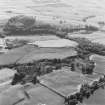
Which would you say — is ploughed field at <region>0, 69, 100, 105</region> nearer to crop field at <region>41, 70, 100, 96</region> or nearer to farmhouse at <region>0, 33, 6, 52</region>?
Result: crop field at <region>41, 70, 100, 96</region>

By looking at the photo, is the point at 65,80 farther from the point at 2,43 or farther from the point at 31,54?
the point at 2,43

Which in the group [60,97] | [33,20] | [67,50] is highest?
[33,20]

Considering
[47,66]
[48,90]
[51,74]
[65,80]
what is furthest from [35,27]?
[48,90]

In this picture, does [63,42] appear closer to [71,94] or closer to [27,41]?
[27,41]

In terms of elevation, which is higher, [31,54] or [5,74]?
[31,54]

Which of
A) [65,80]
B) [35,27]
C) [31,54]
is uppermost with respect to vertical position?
[35,27]

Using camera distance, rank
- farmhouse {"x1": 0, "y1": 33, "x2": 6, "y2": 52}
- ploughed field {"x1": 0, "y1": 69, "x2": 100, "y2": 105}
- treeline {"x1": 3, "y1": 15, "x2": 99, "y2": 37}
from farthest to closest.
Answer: treeline {"x1": 3, "y1": 15, "x2": 99, "y2": 37}, farmhouse {"x1": 0, "y1": 33, "x2": 6, "y2": 52}, ploughed field {"x1": 0, "y1": 69, "x2": 100, "y2": 105}

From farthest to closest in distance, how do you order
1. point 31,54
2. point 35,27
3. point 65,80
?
point 35,27 → point 31,54 → point 65,80

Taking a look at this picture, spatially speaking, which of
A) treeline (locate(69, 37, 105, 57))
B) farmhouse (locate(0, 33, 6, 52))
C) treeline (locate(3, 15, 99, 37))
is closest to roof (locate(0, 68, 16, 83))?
farmhouse (locate(0, 33, 6, 52))

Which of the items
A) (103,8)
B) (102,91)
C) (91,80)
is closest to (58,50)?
(91,80)

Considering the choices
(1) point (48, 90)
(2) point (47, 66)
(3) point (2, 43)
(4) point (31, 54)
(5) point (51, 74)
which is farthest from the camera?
(3) point (2, 43)

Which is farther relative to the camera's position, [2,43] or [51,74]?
[2,43]
